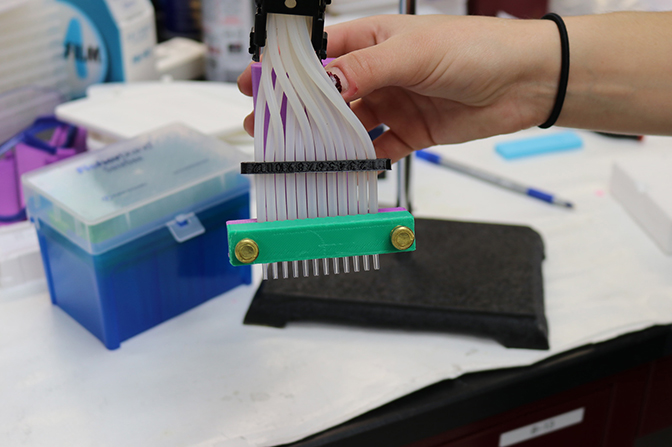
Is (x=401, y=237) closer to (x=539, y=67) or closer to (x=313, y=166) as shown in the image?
(x=313, y=166)

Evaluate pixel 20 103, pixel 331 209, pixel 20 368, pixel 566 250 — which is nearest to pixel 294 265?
pixel 331 209

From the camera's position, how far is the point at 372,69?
1.44ft

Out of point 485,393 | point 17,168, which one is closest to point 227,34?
point 17,168

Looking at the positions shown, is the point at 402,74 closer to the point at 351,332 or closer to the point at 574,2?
the point at 351,332

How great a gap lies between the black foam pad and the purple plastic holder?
343 mm

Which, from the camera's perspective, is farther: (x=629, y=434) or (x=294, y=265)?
(x=629, y=434)

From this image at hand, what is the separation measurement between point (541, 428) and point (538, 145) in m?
0.51

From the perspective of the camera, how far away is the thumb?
16.6 inches

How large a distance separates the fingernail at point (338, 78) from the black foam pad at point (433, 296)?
0.77ft

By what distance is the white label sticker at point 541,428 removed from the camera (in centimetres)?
56

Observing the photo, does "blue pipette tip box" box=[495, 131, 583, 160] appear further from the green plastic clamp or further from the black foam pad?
the green plastic clamp

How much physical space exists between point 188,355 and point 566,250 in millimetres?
447

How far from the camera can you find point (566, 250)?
71cm

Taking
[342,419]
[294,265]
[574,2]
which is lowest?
[342,419]
